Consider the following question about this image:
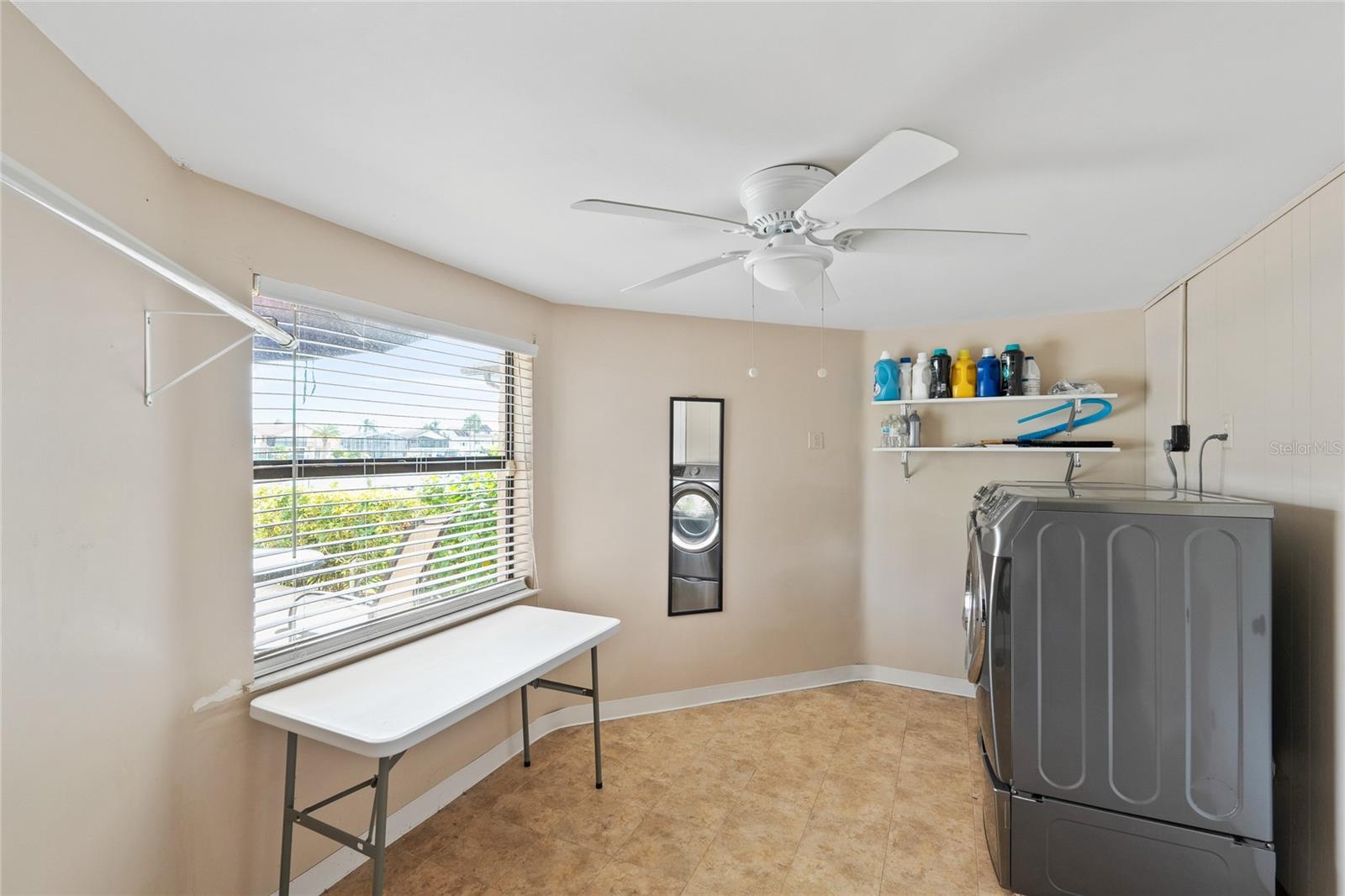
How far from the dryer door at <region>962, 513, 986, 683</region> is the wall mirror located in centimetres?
134

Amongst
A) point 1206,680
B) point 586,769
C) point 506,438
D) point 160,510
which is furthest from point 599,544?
point 1206,680

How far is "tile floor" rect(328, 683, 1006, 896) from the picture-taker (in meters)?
1.98

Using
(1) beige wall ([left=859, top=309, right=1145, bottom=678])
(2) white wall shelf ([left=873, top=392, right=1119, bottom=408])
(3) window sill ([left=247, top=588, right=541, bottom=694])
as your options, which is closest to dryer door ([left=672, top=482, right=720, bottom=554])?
(3) window sill ([left=247, top=588, right=541, bottom=694])

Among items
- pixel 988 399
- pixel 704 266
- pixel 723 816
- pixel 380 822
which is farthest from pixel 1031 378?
pixel 380 822

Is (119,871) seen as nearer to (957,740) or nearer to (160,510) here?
(160,510)

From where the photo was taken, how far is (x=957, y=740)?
2926 millimetres

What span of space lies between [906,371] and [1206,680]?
2.07 m

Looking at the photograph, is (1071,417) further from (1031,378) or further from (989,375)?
(989,375)

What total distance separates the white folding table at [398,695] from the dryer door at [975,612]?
1401mm

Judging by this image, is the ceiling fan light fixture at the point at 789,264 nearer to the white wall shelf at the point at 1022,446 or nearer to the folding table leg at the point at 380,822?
the folding table leg at the point at 380,822

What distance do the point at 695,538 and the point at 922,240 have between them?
6.85ft

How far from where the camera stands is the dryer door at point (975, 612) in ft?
6.64

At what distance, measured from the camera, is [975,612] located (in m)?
2.15

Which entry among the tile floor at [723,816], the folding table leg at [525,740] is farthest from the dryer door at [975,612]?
the folding table leg at [525,740]
